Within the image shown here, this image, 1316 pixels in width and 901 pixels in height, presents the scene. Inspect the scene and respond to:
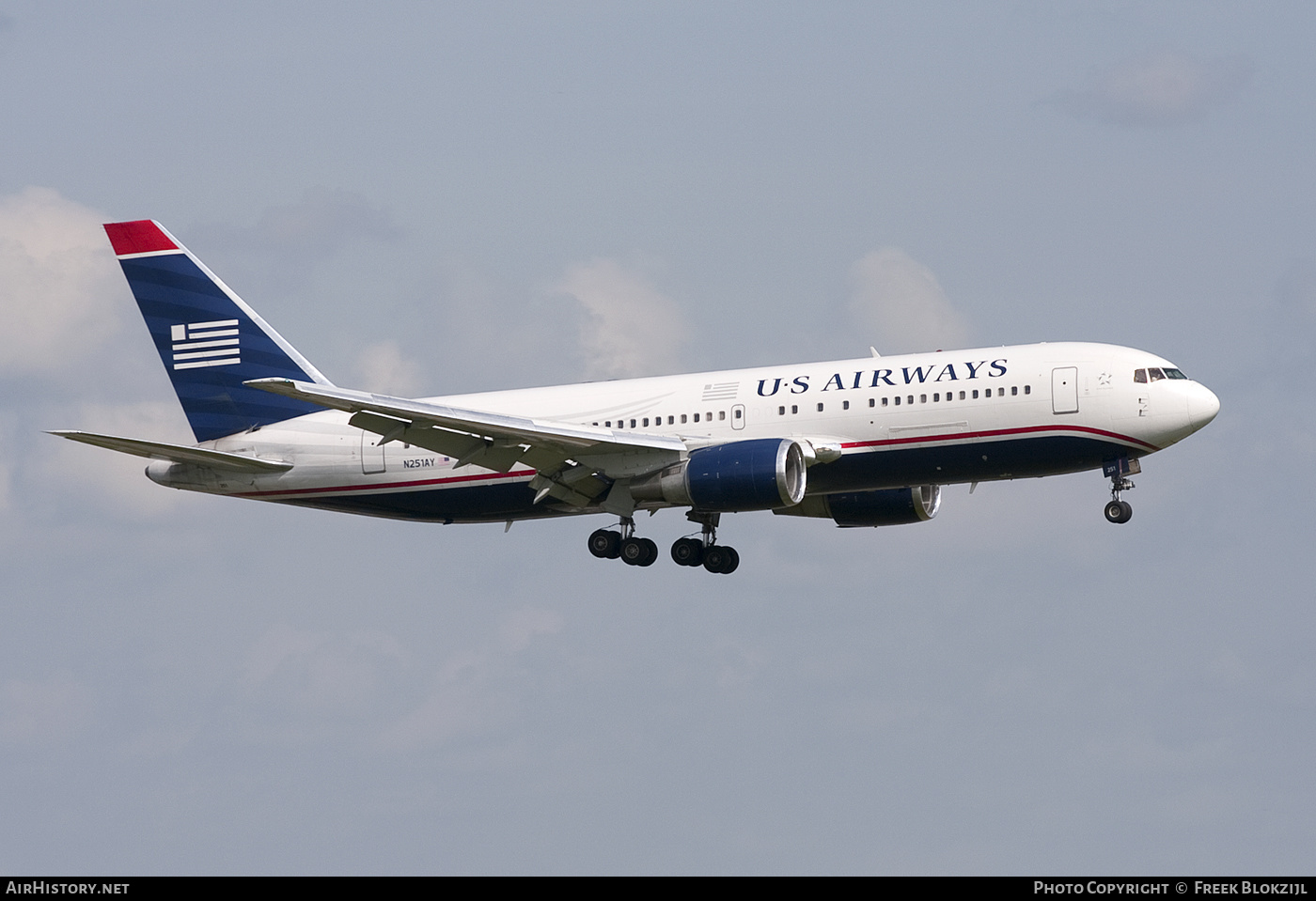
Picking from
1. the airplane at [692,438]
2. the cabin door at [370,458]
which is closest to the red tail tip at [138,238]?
the airplane at [692,438]

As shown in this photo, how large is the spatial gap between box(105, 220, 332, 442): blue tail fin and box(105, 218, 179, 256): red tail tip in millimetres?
30

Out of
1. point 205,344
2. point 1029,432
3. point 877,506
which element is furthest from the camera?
point 205,344

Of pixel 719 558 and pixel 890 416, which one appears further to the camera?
pixel 719 558

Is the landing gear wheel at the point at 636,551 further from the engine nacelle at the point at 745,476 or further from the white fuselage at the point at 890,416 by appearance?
the engine nacelle at the point at 745,476

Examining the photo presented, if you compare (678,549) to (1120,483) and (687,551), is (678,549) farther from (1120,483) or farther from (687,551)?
(1120,483)

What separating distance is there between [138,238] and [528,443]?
17234 millimetres

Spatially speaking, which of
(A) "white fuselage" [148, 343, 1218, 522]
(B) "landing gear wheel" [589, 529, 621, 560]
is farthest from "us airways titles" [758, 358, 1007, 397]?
(B) "landing gear wheel" [589, 529, 621, 560]

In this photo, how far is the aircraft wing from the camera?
48188mm

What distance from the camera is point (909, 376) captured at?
5044cm

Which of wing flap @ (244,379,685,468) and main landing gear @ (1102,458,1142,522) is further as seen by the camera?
main landing gear @ (1102,458,1142,522)

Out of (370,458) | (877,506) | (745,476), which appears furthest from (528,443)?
(877,506)

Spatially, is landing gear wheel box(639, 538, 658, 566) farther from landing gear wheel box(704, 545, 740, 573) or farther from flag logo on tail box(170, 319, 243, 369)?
flag logo on tail box(170, 319, 243, 369)

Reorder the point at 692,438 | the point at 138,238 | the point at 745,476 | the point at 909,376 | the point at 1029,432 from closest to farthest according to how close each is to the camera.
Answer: the point at 745,476 → the point at 1029,432 → the point at 909,376 → the point at 692,438 → the point at 138,238
